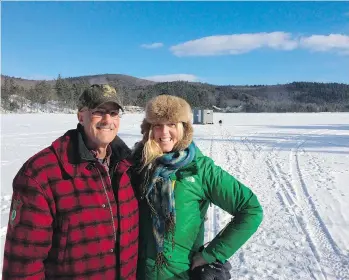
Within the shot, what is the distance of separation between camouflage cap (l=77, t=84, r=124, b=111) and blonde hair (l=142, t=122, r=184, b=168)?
0.34 metres

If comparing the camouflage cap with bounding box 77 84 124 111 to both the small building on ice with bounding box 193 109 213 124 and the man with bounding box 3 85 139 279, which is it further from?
the small building on ice with bounding box 193 109 213 124

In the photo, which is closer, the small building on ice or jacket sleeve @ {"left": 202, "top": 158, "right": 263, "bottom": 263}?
jacket sleeve @ {"left": 202, "top": 158, "right": 263, "bottom": 263}

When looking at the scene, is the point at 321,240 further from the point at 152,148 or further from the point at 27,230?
the point at 27,230

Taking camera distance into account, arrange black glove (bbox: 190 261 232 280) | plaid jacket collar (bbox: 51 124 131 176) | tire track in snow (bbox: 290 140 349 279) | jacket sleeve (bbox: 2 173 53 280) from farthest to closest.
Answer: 1. tire track in snow (bbox: 290 140 349 279)
2. black glove (bbox: 190 261 232 280)
3. plaid jacket collar (bbox: 51 124 131 176)
4. jacket sleeve (bbox: 2 173 53 280)

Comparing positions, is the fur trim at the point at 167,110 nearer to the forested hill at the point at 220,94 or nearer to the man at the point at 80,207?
the man at the point at 80,207

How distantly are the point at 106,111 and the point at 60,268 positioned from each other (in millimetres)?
806

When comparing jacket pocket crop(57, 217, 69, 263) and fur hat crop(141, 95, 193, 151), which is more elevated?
fur hat crop(141, 95, 193, 151)

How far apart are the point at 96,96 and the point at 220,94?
432 feet

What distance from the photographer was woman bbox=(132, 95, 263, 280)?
1.85 metres

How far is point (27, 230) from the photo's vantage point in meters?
1.50

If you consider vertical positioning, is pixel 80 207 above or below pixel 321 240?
above

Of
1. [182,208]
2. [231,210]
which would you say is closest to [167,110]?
[182,208]

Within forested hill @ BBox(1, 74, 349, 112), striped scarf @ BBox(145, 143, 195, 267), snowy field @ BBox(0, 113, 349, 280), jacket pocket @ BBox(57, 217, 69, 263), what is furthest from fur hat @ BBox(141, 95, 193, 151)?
forested hill @ BBox(1, 74, 349, 112)

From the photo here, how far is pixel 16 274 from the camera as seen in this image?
1526 millimetres
